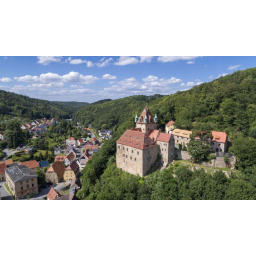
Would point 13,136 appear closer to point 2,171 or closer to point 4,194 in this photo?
point 2,171

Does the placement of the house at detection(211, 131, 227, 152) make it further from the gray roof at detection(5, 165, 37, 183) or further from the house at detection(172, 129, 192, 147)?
the gray roof at detection(5, 165, 37, 183)

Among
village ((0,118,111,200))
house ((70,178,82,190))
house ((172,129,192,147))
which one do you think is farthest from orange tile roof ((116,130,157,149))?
house ((70,178,82,190))

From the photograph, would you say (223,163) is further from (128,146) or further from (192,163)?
(128,146)

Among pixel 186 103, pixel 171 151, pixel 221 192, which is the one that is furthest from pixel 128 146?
pixel 186 103

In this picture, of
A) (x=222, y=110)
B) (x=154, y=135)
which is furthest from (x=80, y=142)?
(x=222, y=110)

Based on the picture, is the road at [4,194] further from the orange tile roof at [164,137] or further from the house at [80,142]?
the house at [80,142]

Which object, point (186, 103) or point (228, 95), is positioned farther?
point (186, 103)
